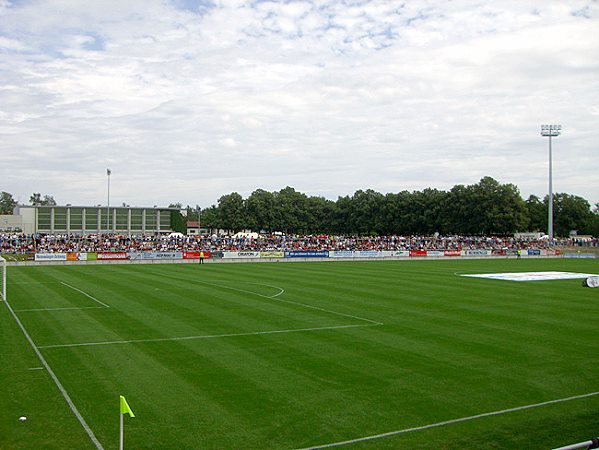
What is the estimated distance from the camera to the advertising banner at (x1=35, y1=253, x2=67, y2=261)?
55812 mm

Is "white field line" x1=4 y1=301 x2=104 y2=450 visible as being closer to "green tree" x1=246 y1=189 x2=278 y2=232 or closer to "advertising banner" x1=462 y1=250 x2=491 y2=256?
"advertising banner" x1=462 y1=250 x2=491 y2=256

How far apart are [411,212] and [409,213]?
0.45 metres

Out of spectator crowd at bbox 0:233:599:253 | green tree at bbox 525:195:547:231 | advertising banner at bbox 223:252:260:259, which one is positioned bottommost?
advertising banner at bbox 223:252:260:259

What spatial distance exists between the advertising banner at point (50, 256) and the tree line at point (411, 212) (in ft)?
231

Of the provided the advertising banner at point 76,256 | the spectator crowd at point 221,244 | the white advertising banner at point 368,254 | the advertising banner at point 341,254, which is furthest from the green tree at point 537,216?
the advertising banner at point 76,256

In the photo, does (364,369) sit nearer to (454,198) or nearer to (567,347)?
(567,347)

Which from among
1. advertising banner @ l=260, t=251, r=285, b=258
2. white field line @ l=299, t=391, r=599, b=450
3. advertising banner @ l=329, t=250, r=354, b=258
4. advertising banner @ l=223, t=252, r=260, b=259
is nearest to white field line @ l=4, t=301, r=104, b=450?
white field line @ l=299, t=391, r=599, b=450

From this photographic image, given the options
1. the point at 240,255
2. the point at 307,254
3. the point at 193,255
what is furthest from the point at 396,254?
the point at 193,255

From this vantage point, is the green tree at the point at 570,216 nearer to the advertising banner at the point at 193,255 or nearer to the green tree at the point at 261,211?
the green tree at the point at 261,211

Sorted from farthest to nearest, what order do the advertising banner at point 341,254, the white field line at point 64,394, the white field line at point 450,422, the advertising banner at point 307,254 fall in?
the advertising banner at point 341,254, the advertising banner at point 307,254, the white field line at point 64,394, the white field line at point 450,422

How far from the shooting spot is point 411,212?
114688mm

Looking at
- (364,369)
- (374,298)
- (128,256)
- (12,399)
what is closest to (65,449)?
(12,399)

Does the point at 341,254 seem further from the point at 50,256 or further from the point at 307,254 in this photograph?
the point at 50,256

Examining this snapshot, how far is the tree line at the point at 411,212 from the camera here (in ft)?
333
